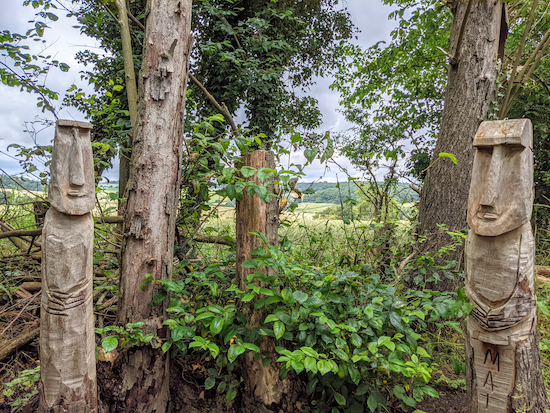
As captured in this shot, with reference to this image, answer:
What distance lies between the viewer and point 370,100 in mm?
7109

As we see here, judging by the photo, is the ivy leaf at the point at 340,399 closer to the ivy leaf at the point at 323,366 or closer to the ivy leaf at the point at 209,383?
the ivy leaf at the point at 323,366

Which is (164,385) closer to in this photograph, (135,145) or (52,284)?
(52,284)

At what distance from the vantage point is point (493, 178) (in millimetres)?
1512

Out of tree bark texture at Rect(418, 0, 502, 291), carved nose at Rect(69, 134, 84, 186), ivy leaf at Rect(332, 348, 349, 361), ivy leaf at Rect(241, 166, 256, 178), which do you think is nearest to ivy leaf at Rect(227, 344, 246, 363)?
ivy leaf at Rect(332, 348, 349, 361)

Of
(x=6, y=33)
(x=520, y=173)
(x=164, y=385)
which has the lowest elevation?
(x=164, y=385)

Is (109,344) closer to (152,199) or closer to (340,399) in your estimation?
(152,199)

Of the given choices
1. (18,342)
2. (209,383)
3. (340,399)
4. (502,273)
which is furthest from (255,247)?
(18,342)

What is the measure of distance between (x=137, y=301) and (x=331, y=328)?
1.29 metres

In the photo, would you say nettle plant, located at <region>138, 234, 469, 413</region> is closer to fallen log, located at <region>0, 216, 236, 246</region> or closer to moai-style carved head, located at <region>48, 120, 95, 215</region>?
moai-style carved head, located at <region>48, 120, 95, 215</region>

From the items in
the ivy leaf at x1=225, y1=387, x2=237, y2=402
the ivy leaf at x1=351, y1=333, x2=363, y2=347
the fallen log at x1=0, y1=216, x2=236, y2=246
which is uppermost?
the fallen log at x1=0, y1=216, x2=236, y2=246

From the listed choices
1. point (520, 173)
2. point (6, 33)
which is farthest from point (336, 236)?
point (6, 33)

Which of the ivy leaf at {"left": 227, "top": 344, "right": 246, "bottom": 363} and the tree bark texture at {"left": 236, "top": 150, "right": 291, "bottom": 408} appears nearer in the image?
the ivy leaf at {"left": 227, "top": 344, "right": 246, "bottom": 363}

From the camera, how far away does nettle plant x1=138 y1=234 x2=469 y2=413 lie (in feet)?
5.79

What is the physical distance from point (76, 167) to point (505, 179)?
7.18 feet
